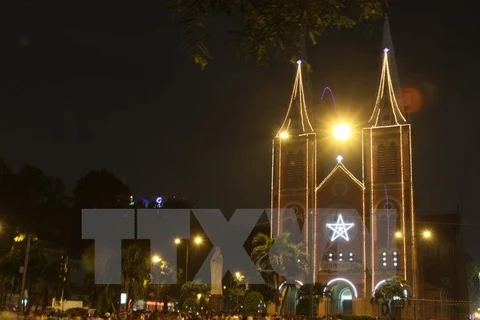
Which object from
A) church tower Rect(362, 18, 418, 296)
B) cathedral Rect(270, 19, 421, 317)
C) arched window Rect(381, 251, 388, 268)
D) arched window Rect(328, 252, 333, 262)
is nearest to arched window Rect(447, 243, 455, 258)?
cathedral Rect(270, 19, 421, 317)

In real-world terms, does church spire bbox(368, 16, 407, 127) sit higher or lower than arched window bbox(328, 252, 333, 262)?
higher

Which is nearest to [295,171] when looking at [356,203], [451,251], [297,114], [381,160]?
[297,114]

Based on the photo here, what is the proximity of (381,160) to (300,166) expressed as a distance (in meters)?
9.08

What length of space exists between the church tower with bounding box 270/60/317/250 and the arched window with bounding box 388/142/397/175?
8.09m

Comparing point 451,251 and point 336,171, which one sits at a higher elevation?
point 336,171

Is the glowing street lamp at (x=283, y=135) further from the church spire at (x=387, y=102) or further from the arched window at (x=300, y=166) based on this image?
the church spire at (x=387, y=102)

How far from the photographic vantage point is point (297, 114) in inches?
2849

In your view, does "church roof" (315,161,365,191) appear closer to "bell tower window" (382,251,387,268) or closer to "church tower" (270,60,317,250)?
"church tower" (270,60,317,250)

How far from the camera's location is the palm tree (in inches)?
2130

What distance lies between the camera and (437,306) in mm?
59844

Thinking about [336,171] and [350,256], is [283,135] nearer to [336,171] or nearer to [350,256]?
[336,171]

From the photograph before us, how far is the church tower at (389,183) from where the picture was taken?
202ft

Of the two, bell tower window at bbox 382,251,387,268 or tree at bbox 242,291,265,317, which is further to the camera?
bell tower window at bbox 382,251,387,268

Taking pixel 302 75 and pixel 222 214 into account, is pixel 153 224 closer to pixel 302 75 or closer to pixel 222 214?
pixel 222 214
